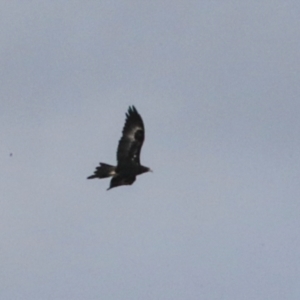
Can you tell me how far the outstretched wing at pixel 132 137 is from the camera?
21.0m

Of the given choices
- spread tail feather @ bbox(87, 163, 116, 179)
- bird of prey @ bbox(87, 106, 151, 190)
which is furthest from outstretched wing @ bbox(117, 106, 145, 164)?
spread tail feather @ bbox(87, 163, 116, 179)

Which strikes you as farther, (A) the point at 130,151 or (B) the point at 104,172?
(A) the point at 130,151

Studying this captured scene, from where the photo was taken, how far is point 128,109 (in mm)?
21203

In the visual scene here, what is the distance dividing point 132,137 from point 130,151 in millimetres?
567

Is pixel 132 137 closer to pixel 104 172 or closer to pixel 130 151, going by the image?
pixel 130 151

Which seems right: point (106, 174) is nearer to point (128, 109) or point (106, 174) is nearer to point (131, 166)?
point (131, 166)

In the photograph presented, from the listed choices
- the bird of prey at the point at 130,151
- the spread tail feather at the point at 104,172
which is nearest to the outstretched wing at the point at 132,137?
the bird of prey at the point at 130,151

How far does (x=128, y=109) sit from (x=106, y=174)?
9.27 ft

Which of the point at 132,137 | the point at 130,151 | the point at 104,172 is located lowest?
the point at 104,172

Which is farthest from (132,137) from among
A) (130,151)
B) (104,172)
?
(104,172)

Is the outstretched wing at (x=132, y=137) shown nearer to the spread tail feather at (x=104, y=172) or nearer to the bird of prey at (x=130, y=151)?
the bird of prey at (x=130, y=151)

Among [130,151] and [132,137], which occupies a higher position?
[132,137]

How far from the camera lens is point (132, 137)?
69.3ft

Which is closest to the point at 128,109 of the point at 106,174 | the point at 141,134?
the point at 141,134
